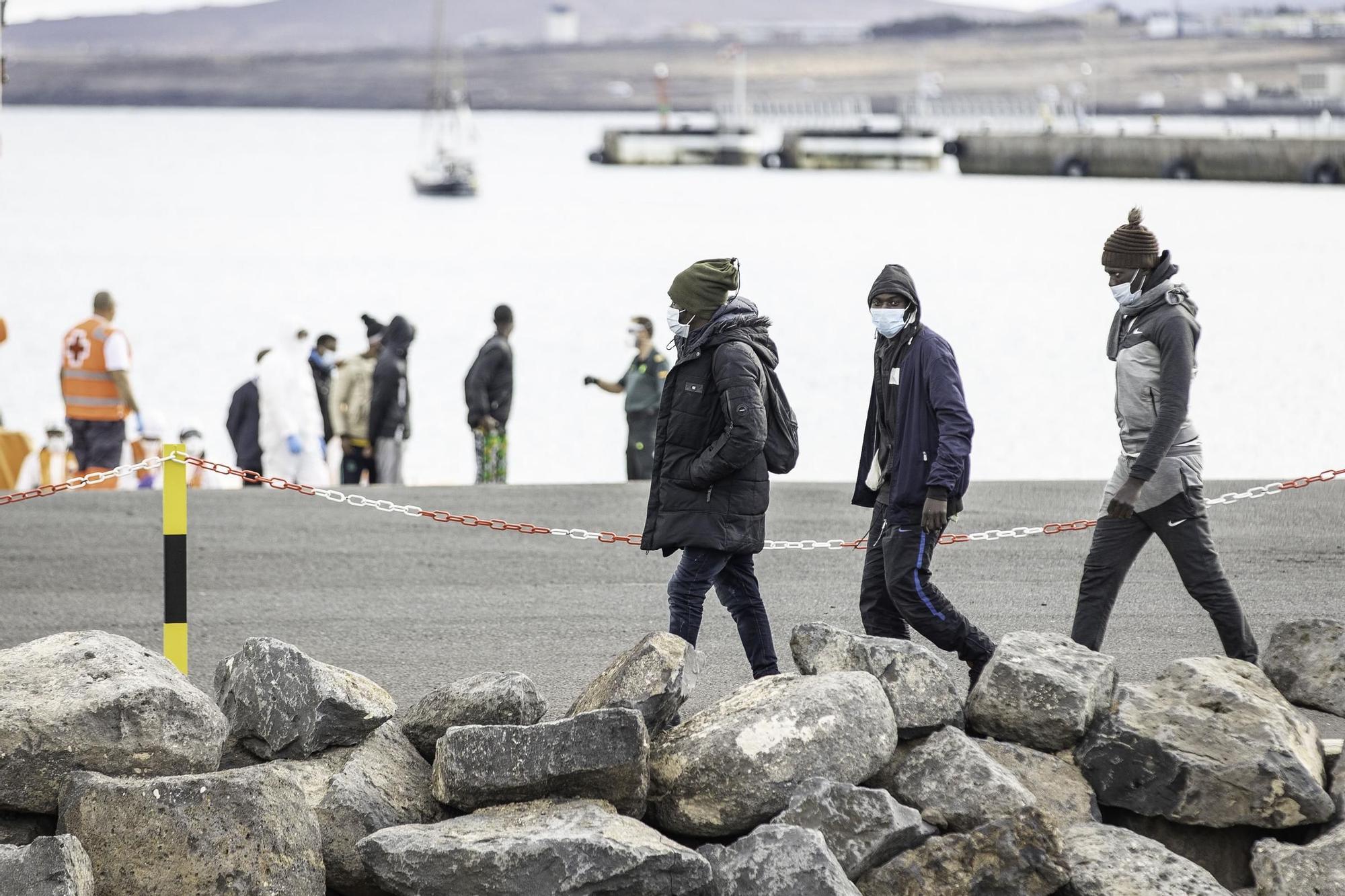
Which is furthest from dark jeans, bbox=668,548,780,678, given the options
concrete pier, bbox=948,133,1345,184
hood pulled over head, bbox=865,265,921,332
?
concrete pier, bbox=948,133,1345,184

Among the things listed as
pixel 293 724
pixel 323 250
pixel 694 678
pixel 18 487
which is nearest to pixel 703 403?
pixel 694 678

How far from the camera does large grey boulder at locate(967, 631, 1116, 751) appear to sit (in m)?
6.11

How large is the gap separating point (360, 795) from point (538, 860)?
2.73 feet

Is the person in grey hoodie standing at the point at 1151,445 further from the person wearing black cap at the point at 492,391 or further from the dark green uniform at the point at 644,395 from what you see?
the person wearing black cap at the point at 492,391

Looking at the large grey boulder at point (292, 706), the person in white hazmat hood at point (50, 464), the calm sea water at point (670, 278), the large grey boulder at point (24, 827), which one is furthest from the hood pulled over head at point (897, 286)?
the calm sea water at point (670, 278)

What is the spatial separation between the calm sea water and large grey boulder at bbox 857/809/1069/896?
13.5m

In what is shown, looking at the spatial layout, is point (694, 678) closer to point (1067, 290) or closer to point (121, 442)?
point (121, 442)

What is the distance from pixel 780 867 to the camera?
536 centimetres

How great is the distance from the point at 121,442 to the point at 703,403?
8436 millimetres

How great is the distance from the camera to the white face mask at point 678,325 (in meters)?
6.58

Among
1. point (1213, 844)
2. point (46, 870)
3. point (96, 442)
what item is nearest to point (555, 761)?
point (46, 870)

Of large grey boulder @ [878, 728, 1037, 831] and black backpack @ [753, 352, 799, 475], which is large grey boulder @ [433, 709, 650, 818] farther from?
black backpack @ [753, 352, 799, 475]

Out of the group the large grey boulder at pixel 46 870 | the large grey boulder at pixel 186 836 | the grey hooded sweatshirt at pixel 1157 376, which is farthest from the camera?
the grey hooded sweatshirt at pixel 1157 376

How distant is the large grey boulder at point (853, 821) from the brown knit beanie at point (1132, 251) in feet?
7.67
